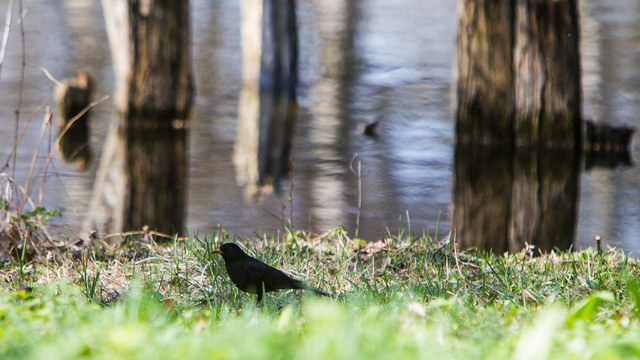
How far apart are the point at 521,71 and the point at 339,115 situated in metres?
3.31

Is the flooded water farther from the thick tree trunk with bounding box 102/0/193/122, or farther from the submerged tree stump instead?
the thick tree trunk with bounding box 102/0/193/122

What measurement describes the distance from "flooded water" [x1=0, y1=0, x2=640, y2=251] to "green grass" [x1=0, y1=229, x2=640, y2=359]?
0.54 metres

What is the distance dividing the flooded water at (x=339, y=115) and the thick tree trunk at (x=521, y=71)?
64cm

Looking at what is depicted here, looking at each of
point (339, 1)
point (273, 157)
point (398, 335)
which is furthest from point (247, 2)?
point (339, 1)

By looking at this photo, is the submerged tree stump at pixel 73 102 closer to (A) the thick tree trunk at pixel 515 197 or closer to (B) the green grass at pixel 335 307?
(A) the thick tree trunk at pixel 515 197

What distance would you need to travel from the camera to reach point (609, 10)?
21.7 m

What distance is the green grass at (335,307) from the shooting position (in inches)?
67.9

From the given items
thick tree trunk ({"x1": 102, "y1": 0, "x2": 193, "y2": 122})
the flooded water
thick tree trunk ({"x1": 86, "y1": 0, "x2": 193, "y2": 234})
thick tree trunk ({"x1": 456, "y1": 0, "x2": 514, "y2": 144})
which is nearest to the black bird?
the flooded water

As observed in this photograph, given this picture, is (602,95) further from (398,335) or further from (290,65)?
(398,335)

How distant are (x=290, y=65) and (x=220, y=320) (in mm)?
8590

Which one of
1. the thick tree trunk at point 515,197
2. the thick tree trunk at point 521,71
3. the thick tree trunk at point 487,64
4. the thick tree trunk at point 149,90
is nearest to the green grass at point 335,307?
the thick tree trunk at point 515,197

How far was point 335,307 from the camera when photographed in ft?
6.30

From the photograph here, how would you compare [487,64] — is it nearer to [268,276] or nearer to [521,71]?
[521,71]

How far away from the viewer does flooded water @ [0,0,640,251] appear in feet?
18.1
